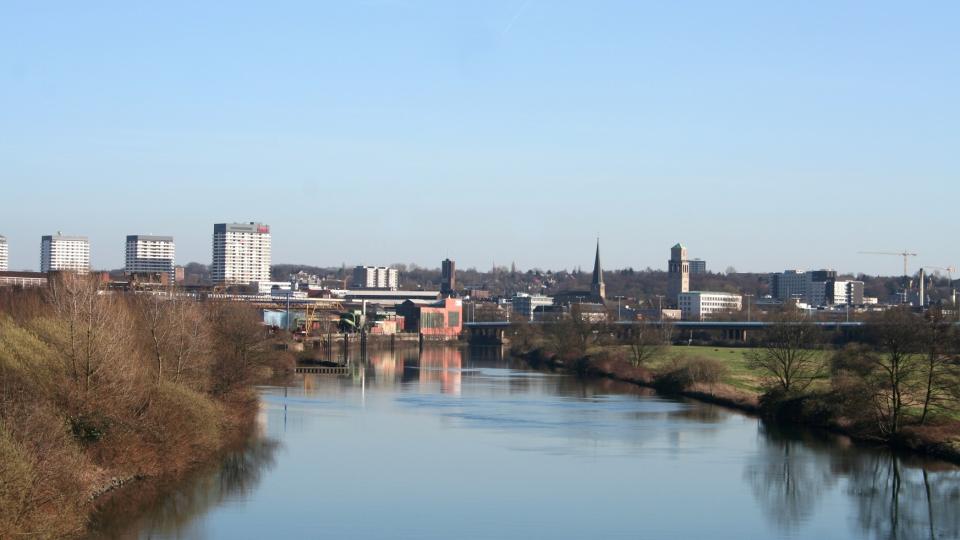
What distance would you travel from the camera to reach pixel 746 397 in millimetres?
42781

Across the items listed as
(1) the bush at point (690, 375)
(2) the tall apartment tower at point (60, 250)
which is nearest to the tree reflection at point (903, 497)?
(1) the bush at point (690, 375)

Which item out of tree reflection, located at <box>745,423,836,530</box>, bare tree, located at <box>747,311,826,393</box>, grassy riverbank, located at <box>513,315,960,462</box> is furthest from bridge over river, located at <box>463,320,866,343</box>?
tree reflection, located at <box>745,423,836,530</box>

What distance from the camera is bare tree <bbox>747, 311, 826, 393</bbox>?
39.3m

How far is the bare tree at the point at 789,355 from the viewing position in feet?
129

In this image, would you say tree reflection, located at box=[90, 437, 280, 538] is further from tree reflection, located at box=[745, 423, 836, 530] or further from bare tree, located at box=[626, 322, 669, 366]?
bare tree, located at box=[626, 322, 669, 366]

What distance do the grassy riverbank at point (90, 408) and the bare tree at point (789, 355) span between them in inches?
688

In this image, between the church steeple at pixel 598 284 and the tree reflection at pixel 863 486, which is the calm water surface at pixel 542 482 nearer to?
the tree reflection at pixel 863 486

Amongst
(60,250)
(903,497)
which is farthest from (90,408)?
(60,250)

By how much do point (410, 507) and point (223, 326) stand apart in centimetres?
1998

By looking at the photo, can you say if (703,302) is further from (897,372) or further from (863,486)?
(863,486)

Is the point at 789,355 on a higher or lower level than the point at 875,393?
higher

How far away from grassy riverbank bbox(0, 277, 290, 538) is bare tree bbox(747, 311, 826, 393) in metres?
17.5

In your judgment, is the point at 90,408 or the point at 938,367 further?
the point at 938,367

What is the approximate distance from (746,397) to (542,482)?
18.9 m
